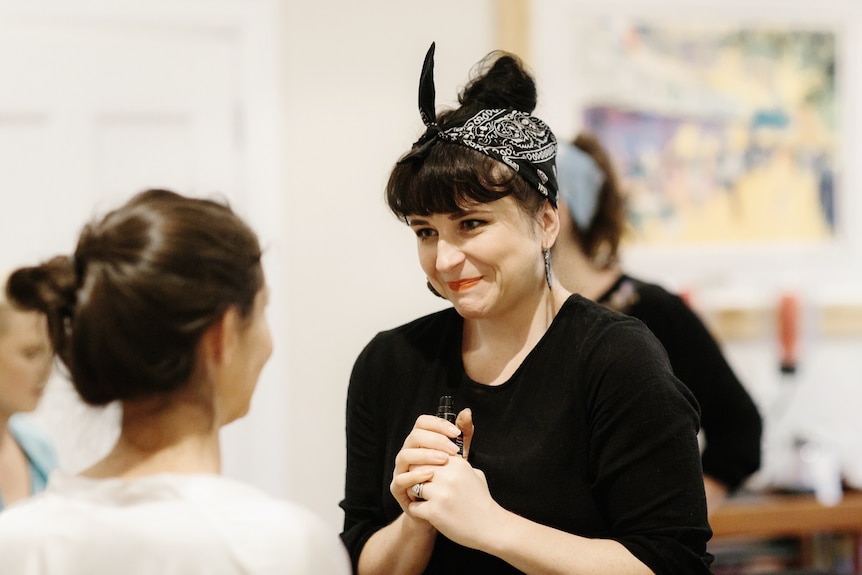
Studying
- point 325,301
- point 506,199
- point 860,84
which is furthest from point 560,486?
point 860,84

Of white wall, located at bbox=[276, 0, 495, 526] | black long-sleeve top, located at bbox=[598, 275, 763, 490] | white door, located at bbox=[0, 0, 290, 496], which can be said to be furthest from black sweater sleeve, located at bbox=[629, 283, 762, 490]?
white door, located at bbox=[0, 0, 290, 496]

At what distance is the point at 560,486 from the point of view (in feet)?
4.02

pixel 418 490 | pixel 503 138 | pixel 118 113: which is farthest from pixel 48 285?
pixel 118 113

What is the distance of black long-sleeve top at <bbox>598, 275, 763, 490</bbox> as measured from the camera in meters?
1.90

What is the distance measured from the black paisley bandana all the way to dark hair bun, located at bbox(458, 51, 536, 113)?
18 mm

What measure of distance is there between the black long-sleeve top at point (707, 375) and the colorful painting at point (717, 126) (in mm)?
1480

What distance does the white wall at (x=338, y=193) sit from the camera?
3.12 metres

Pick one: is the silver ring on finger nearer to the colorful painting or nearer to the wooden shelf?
the wooden shelf

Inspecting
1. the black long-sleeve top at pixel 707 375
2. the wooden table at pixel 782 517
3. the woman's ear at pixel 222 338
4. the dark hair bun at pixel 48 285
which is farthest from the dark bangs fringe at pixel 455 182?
the wooden table at pixel 782 517

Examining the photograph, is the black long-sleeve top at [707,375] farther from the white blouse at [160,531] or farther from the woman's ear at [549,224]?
the white blouse at [160,531]

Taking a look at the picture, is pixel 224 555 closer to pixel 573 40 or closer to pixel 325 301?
pixel 325 301

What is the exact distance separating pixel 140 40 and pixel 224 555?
2.42 meters

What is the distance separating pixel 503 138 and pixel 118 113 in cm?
206

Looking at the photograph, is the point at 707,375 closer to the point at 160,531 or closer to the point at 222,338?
the point at 222,338
